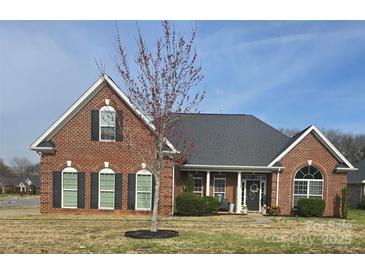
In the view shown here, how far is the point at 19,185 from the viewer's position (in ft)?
270

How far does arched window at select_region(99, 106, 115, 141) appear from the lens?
64.1ft

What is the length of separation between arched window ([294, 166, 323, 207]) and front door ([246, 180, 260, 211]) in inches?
96.3

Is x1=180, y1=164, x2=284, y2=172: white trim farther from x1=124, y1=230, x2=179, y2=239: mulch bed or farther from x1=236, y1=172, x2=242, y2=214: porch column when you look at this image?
x1=124, y1=230, x2=179, y2=239: mulch bed

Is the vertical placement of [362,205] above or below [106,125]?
below

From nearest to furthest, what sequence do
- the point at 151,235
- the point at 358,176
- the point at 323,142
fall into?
the point at 151,235 → the point at 323,142 → the point at 358,176

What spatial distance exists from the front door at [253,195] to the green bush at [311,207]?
301 cm

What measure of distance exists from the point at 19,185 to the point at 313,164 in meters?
74.9

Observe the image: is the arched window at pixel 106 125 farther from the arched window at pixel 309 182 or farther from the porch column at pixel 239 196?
the arched window at pixel 309 182

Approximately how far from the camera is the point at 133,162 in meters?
19.6

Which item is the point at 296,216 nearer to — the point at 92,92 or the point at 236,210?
the point at 236,210

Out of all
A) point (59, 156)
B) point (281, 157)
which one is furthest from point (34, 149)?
point (281, 157)

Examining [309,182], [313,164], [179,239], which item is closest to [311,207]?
[309,182]

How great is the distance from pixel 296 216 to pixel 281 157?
3.28 metres

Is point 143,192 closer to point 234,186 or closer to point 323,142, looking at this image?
point 234,186
